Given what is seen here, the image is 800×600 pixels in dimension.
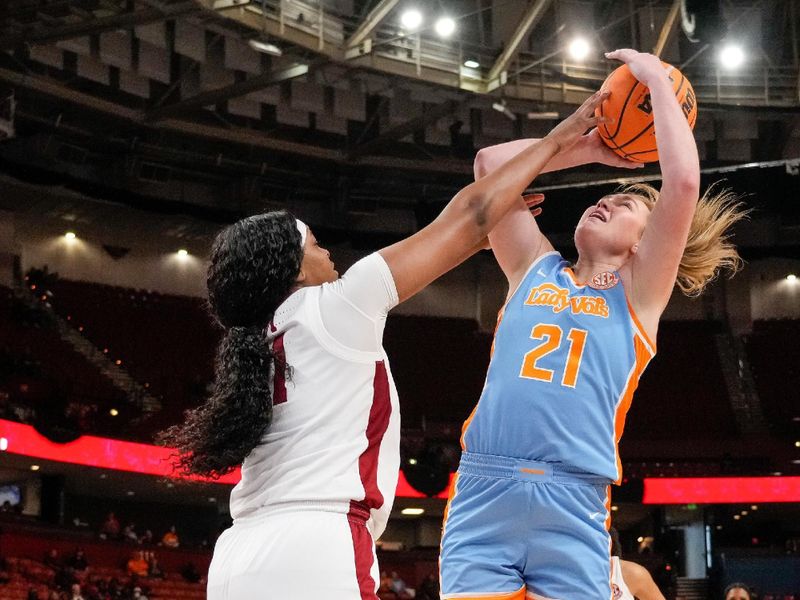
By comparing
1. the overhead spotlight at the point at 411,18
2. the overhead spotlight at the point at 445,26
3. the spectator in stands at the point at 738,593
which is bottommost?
the spectator in stands at the point at 738,593

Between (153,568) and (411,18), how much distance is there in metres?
10.1

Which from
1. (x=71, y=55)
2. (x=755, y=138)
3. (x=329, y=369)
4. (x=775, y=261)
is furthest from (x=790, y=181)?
(x=329, y=369)

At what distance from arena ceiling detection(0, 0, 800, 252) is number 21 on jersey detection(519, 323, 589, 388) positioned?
11271mm

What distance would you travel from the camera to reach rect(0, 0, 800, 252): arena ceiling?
17.2 metres

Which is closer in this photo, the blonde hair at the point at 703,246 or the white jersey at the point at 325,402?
the white jersey at the point at 325,402

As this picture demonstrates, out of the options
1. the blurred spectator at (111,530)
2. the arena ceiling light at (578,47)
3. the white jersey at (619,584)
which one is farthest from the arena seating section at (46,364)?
the white jersey at (619,584)

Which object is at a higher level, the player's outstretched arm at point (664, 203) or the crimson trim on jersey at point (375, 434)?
the player's outstretched arm at point (664, 203)

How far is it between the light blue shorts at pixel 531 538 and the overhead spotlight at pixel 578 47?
15041 mm

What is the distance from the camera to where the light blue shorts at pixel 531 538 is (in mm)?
3219

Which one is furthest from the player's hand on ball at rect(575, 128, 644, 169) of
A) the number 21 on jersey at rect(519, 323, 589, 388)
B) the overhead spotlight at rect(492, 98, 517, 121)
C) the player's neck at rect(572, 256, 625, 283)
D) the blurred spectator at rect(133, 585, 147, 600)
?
the overhead spotlight at rect(492, 98, 517, 121)

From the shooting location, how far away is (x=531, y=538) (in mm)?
3254

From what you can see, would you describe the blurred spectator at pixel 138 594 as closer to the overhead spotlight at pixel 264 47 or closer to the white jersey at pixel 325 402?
the overhead spotlight at pixel 264 47

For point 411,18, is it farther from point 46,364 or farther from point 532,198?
point 532,198

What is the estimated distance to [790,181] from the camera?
803 inches
